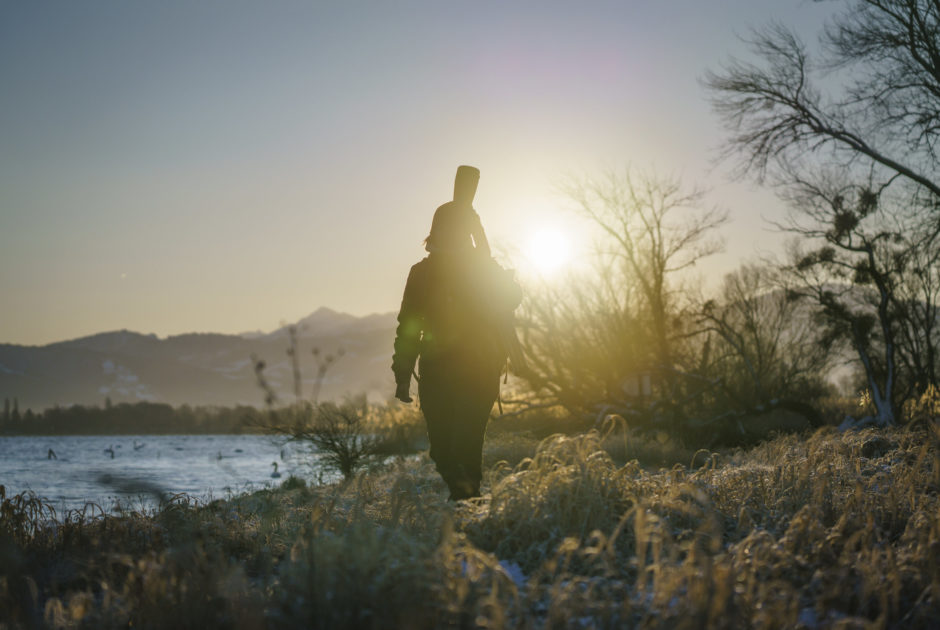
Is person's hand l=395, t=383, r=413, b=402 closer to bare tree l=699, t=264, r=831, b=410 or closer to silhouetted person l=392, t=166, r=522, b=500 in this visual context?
silhouetted person l=392, t=166, r=522, b=500

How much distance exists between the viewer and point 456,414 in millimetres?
5199

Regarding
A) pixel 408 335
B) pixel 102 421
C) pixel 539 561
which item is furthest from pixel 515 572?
pixel 102 421

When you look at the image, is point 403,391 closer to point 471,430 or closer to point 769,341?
point 471,430

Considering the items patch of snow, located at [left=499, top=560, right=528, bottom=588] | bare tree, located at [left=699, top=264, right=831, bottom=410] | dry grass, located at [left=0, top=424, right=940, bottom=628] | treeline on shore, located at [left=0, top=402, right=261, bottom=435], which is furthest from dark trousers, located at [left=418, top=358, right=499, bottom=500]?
treeline on shore, located at [left=0, top=402, right=261, bottom=435]

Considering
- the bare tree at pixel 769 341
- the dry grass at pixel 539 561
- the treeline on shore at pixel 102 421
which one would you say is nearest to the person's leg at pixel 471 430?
the dry grass at pixel 539 561

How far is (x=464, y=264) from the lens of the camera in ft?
17.4

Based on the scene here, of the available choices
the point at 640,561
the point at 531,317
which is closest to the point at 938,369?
the point at 531,317

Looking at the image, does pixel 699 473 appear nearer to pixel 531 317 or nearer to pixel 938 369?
pixel 531 317

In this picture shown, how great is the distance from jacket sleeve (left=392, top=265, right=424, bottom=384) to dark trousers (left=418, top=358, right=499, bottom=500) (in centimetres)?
12

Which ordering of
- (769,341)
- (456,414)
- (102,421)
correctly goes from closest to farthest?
(456,414)
(769,341)
(102,421)

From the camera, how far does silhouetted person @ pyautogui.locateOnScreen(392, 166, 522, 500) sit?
205 inches

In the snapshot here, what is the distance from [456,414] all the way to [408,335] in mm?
721

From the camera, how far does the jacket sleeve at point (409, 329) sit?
528cm

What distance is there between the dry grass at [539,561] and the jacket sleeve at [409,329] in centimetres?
90
